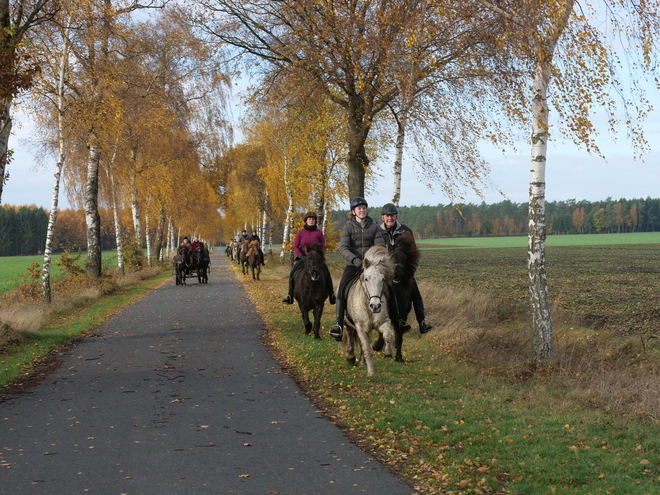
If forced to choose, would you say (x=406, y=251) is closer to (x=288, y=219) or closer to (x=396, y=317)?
(x=396, y=317)

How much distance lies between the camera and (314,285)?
520 inches

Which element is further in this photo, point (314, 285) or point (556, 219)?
point (556, 219)

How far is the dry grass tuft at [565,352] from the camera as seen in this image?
781 centimetres

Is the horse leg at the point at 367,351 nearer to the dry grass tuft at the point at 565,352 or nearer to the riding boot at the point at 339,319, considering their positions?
the riding boot at the point at 339,319

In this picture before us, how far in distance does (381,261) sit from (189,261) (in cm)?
1999

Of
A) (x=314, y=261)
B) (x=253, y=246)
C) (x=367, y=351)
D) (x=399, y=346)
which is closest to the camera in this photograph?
(x=367, y=351)

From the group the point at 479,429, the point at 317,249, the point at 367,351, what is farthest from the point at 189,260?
the point at 479,429

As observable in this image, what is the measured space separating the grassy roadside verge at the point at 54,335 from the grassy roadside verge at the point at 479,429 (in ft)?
12.9

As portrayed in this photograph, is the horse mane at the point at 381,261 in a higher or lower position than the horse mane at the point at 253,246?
higher

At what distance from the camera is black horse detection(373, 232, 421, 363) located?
9.82 meters

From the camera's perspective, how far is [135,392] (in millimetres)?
8242

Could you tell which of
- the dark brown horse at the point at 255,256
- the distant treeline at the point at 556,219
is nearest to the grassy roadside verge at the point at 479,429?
the dark brown horse at the point at 255,256

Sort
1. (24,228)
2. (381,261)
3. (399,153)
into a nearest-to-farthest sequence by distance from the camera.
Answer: (381,261), (399,153), (24,228)

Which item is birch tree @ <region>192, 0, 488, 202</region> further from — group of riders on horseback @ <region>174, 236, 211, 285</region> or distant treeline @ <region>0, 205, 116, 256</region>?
distant treeline @ <region>0, 205, 116, 256</region>
